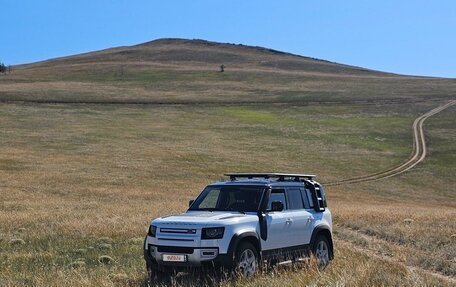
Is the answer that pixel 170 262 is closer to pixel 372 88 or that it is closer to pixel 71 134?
pixel 71 134

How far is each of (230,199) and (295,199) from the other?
152 cm

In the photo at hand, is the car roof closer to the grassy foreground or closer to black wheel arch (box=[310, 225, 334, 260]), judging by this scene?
black wheel arch (box=[310, 225, 334, 260])

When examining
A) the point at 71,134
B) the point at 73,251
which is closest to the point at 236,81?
the point at 71,134

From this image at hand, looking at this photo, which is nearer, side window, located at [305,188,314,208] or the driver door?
the driver door

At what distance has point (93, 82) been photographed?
390 ft

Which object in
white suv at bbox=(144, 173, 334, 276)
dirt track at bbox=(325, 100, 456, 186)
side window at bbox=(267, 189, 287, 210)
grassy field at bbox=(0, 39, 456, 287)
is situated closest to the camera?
white suv at bbox=(144, 173, 334, 276)

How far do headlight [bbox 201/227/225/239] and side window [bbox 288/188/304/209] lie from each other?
8.86 ft

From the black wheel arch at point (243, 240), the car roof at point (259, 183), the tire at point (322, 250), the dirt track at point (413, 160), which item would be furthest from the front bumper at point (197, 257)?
the dirt track at point (413, 160)

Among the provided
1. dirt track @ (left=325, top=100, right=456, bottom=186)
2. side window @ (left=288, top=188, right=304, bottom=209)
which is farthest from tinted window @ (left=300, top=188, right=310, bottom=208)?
dirt track @ (left=325, top=100, right=456, bottom=186)

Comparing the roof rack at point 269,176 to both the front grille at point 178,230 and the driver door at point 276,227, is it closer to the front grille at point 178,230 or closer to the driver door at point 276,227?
the driver door at point 276,227

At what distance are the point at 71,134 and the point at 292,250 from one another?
168 feet

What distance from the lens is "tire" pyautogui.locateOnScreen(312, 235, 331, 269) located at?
13.8 meters

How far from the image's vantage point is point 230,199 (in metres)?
13.3

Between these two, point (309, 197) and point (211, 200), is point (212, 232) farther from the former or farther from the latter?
point (309, 197)
